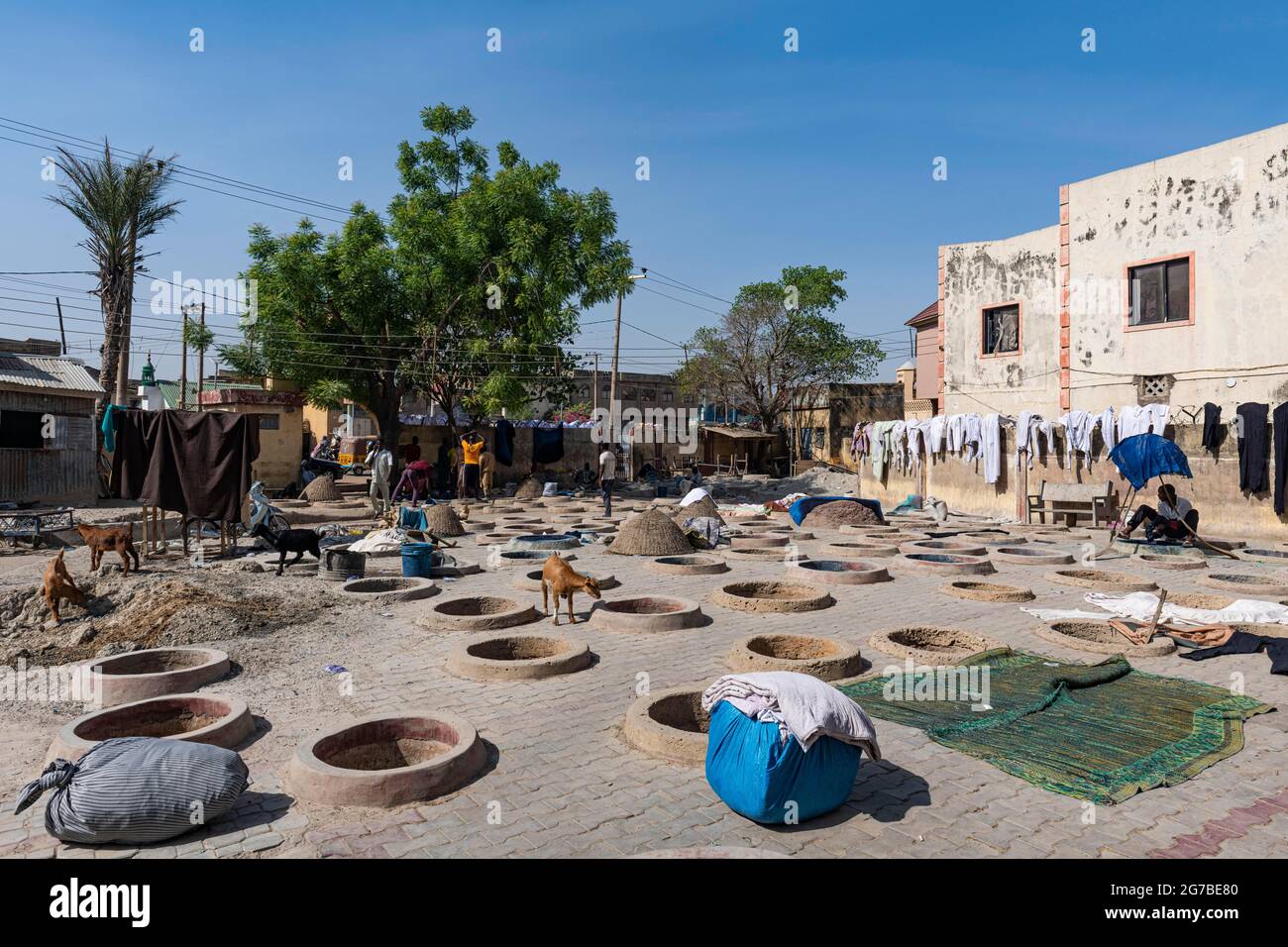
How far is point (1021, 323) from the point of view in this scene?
2336 cm

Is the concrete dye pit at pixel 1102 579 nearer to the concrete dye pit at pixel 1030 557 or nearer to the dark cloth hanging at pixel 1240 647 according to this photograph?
the concrete dye pit at pixel 1030 557

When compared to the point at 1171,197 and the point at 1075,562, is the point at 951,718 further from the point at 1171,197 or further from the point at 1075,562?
the point at 1171,197

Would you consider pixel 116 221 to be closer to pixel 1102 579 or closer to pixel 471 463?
pixel 471 463

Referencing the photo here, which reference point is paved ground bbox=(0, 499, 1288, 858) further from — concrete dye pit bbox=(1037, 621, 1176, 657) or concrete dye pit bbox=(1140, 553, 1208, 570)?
concrete dye pit bbox=(1140, 553, 1208, 570)

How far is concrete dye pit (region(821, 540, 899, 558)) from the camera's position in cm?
1449

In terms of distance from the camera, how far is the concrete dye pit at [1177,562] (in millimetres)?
13211

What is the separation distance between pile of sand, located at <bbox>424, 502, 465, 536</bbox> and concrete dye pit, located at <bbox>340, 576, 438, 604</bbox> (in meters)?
5.21

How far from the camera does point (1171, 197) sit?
19688mm

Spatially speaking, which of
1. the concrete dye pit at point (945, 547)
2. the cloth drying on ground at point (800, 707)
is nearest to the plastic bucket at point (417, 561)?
the cloth drying on ground at point (800, 707)

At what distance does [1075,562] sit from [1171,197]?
1163 cm

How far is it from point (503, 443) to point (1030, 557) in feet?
71.7

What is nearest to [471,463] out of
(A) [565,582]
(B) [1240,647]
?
(A) [565,582]

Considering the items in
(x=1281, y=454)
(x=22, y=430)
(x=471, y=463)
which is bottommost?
(x=471, y=463)
